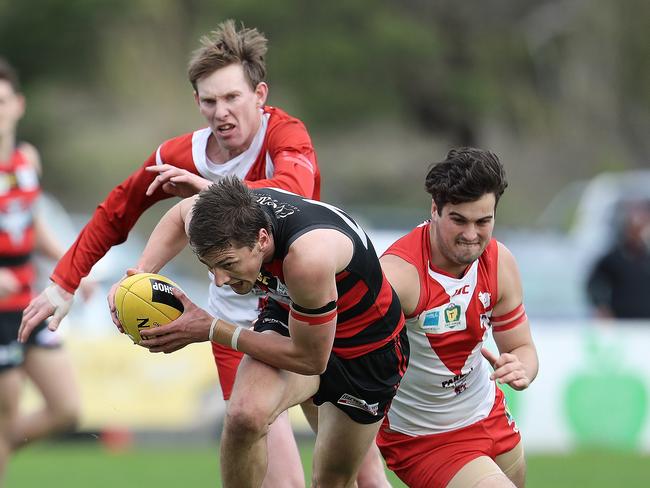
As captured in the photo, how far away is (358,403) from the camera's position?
584 cm

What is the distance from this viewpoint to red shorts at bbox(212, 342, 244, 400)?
6.46 meters

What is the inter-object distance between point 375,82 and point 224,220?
22506mm

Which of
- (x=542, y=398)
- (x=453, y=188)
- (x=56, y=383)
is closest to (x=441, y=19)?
(x=542, y=398)

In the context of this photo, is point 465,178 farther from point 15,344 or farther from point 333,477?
point 15,344

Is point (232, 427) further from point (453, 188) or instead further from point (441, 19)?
point (441, 19)

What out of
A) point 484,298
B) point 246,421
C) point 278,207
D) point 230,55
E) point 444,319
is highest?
point 230,55

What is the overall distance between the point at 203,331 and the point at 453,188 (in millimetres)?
1277

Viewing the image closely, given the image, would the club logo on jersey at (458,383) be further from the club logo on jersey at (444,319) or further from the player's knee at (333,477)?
the player's knee at (333,477)

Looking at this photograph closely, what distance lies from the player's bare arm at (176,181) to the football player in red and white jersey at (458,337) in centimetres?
93

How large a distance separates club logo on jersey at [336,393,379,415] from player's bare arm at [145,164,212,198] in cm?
114

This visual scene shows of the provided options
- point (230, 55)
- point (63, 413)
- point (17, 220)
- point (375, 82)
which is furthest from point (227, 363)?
point (375, 82)

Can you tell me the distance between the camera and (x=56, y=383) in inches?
339

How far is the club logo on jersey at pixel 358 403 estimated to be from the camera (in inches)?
230

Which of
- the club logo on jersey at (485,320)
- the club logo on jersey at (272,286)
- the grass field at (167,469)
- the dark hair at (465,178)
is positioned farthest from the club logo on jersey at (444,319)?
the grass field at (167,469)
